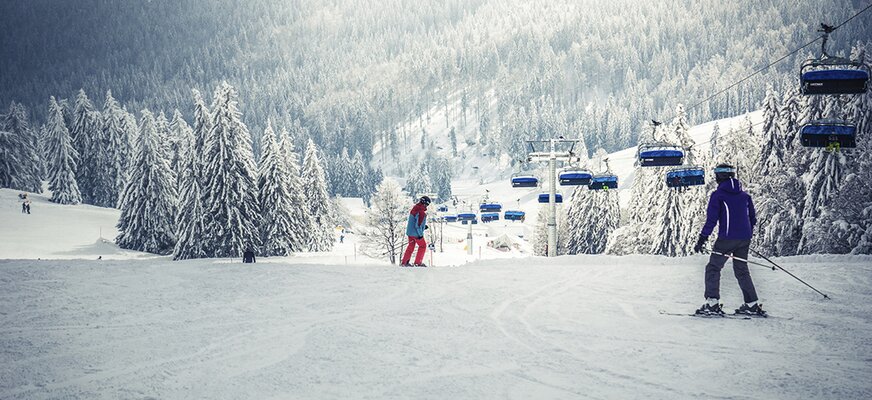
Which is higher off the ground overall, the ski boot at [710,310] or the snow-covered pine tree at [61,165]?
the snow-covered pine tree at [61,165]

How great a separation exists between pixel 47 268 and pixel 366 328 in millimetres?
9118

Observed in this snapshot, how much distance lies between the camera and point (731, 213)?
8.45m

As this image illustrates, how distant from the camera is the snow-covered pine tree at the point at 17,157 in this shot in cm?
7550

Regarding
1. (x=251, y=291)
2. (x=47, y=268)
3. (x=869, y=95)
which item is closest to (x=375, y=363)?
(x=251, y=291)

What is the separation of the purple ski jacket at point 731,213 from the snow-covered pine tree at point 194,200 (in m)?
39.8

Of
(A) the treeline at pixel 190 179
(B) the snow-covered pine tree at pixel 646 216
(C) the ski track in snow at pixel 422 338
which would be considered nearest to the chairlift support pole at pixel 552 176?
(B) the snow-covered pine tree at pixel 646 216

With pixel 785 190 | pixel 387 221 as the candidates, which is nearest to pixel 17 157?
pixel 387 221

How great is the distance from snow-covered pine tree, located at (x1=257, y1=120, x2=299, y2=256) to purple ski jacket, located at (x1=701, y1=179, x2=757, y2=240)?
140 ft

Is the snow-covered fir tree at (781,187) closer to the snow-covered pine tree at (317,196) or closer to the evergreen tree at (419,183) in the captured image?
the snow-covered pine tree at (317,196)

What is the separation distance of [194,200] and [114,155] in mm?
46296

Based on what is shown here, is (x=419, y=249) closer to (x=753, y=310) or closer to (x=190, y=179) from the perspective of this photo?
(x=753, y=310)

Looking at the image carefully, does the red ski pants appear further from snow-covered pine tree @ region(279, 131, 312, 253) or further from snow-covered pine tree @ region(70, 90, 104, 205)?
snow-covered pine tree @ region(70, 90, 104, 205)

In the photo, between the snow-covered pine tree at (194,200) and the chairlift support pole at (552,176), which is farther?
the snow-covered pine tree at (194,200)

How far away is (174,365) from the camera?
18.7 feet
